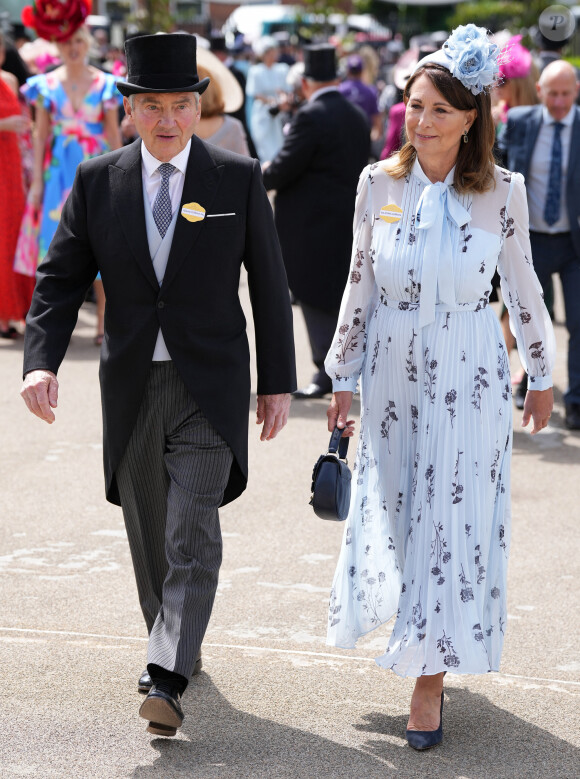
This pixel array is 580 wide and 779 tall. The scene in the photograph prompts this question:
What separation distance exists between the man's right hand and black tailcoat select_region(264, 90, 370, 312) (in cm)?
409

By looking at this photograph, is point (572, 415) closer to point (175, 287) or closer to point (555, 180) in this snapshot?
point (555, 180)

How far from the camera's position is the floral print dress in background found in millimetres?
8531

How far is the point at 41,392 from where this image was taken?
3668mm

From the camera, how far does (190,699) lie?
3906mm

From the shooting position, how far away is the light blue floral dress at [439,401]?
12.0 ft

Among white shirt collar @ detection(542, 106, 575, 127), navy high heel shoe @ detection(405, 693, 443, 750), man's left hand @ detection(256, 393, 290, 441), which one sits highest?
white shirt collar @ detection(542, 106, 575, 127)

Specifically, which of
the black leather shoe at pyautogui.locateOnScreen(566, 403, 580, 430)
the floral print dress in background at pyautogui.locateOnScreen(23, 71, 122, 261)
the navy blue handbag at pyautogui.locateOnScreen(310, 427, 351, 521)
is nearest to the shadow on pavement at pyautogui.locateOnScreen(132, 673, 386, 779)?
the navy blue handbag at pyautogui.locateOnScreen(310, 427, 351, 521)

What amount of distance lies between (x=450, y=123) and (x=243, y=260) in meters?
0.70

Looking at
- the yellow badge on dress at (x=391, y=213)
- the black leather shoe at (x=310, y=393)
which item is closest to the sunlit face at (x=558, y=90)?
the black leather shoe at (x=310, y=393)

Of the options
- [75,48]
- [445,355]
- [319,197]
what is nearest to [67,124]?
[75,48]

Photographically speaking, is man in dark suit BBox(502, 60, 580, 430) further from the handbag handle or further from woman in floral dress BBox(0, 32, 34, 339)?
the handbag handle

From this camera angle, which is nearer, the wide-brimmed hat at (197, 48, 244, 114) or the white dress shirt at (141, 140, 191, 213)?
the white dress shirt at (141, 140, 191, 213)

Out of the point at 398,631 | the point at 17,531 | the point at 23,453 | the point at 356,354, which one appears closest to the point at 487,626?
the point at 398,631

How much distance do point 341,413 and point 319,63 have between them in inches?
169
